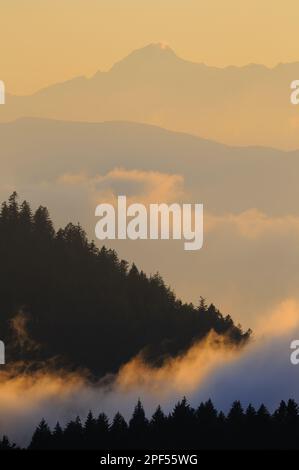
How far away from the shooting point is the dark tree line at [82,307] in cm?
6297

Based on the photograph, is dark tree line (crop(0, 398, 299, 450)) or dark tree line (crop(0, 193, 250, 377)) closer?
dark tree line (crop(0, 398, 299, 450))

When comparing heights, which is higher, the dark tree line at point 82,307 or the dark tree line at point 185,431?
the dark tree line at point 82,307

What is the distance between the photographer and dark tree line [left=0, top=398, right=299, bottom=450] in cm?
5250

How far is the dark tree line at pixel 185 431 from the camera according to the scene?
2067 inches

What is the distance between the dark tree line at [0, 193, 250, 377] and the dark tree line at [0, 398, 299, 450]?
7074 mm

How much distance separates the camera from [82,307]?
64.9 metres

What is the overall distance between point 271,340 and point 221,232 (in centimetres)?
738

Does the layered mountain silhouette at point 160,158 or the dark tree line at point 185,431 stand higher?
the layered mountain silhouette at point 160,158

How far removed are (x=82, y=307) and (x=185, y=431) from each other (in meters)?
14.7

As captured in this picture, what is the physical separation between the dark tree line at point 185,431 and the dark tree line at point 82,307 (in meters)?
7.07

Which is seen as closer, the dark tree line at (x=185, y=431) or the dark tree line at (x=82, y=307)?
the dark tree line at (x=185, y=431)

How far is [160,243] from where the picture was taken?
60.8 meters

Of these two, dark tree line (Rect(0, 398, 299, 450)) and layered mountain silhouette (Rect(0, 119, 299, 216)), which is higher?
layered mountain silhouette (Rect(0, 119, 299, 216))

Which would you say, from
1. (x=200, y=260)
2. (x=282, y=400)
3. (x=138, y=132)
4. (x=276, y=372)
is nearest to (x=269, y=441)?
(x=282, y=400)
